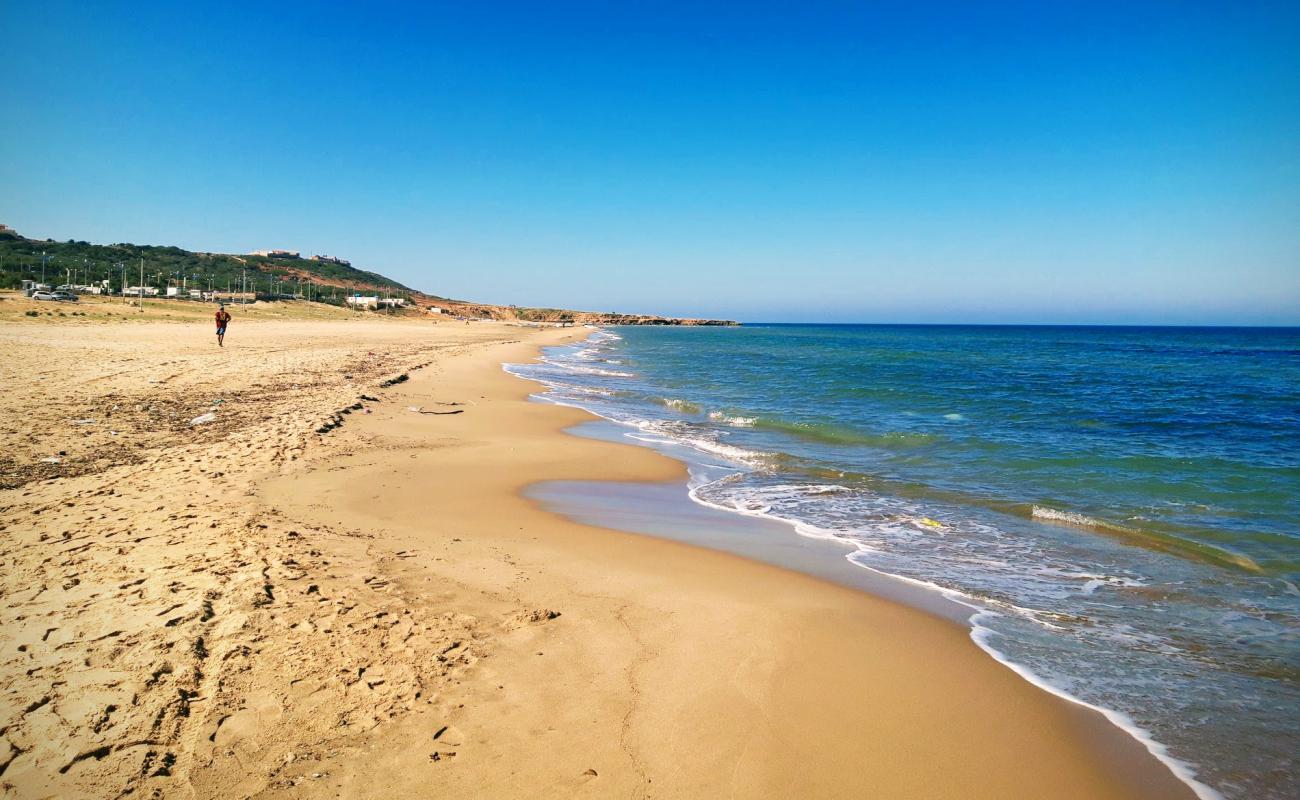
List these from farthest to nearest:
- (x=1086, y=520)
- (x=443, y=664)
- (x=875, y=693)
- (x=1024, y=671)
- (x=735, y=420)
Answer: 1. (x=735, y=420)
2. (x=1086, y=520)
3. (x=1024, y=671)
4. (x=875, y=693)
5. (x=443, y=664)

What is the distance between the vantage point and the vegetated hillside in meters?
65.6

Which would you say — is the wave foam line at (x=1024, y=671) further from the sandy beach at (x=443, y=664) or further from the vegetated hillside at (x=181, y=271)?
the vegetated hillside at (x=181, y=271)

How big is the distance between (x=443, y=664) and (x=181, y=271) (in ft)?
329

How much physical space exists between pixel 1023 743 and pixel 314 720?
12.5 ft

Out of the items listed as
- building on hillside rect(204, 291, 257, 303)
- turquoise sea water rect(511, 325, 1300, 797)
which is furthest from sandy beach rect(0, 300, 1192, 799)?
building on hillside rect(204, 291, 257, 303)

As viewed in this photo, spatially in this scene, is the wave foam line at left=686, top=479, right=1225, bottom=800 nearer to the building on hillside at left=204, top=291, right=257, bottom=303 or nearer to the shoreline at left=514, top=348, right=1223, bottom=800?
the shoreline at left=514, top=348, right=1223, bottom=800

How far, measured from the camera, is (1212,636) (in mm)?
5090

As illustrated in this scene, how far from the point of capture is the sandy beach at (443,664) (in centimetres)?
302

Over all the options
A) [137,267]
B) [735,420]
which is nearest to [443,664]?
[735,420]

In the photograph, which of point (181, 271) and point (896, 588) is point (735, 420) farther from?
point (181, 271)

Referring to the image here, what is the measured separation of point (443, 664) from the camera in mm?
3861

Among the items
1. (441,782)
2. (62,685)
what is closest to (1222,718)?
(441,782)

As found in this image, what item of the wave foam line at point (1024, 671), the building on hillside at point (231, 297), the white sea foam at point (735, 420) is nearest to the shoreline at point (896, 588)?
the wave foam line at point (1024, 671)

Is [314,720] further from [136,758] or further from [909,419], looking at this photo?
[909,419]
